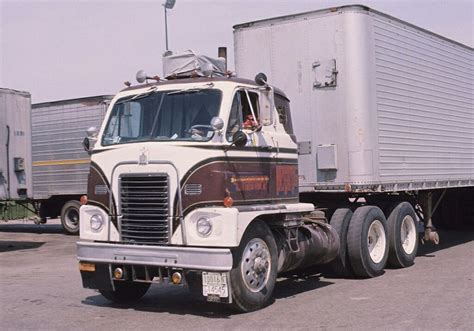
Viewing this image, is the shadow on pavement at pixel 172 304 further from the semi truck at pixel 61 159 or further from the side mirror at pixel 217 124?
the semi truck at pixel 61 159

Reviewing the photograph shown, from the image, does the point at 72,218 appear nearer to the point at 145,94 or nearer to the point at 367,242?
the point at 367,242

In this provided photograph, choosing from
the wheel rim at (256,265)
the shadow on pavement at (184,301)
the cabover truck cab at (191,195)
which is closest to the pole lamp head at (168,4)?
the cabover truck cab at (191,195)

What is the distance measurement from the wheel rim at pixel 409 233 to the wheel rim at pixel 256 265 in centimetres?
473

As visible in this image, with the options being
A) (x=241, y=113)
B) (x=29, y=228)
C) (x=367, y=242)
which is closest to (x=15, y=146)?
(x=29, y=228)

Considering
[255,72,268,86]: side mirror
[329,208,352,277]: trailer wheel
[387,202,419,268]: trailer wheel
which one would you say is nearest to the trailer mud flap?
[255,72,268,86]: side mirror

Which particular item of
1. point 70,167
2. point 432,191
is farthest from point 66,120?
point 432,191

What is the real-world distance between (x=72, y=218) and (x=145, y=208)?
47.1ft

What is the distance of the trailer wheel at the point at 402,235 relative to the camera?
12.0m

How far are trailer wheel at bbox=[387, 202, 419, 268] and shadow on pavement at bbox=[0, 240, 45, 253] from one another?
10.3 m

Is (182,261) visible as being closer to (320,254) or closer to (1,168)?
(320,254)

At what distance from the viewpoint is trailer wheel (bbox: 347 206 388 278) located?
11031mm

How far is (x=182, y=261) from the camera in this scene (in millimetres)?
7844

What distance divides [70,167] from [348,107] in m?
12.8

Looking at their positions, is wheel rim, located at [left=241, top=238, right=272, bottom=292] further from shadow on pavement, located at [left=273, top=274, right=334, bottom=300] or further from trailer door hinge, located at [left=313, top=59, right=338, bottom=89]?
trailer door hinge, located at [left=313, top=59, right=338, bottom=89]
